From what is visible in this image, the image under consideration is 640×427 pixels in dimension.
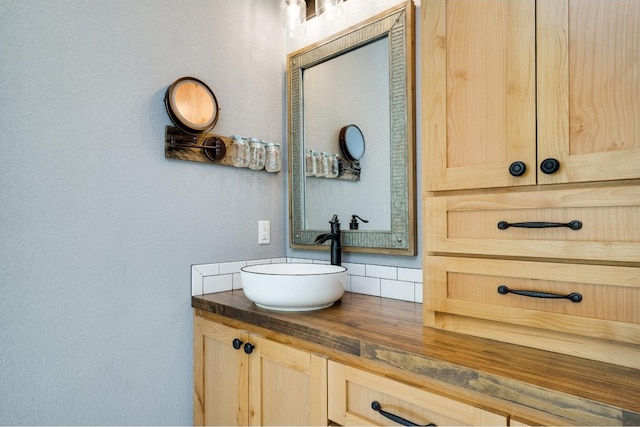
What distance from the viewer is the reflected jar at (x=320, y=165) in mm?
1790

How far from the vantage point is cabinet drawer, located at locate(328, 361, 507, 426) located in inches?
32.6

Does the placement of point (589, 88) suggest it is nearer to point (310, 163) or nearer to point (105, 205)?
point (310, 163)

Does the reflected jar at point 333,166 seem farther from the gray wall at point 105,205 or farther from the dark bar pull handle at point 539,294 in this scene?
the dark bar pull handle at point 539,294

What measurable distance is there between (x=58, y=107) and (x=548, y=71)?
144 cm

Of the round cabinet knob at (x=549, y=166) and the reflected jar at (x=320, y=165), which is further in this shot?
the reflected jar at (x=320, y=165)

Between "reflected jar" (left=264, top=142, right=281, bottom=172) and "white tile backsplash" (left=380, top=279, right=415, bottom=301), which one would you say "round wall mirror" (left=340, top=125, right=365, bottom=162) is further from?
"white tile backsplash" (left=380, top=279, right=415, bottom=301)

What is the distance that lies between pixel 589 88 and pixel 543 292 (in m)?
0.47

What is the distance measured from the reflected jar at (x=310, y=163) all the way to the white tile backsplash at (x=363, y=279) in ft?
1.38

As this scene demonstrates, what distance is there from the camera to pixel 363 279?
64.9 inches

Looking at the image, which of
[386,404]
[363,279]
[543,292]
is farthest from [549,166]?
[363,279]

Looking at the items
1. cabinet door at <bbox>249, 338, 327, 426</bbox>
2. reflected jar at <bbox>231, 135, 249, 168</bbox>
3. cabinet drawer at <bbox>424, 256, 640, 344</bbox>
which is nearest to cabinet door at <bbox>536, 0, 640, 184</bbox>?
cabinet drawer at <bbox>424, 256, 640, 344</bbox>

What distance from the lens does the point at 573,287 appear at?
0.89 meters

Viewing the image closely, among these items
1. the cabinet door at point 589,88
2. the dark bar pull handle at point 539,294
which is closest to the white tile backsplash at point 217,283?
the dark bar pull handle at point 539,294

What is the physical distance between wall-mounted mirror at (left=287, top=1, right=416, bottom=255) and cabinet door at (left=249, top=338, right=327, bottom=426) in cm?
57
